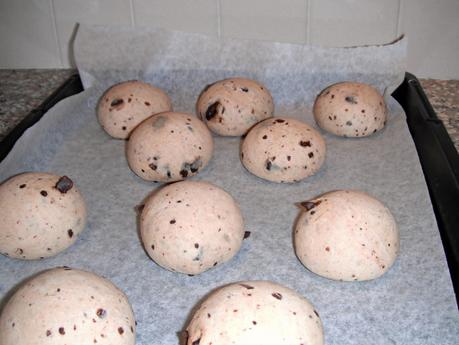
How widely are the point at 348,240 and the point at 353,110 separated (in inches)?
22.7

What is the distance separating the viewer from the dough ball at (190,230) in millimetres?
1115

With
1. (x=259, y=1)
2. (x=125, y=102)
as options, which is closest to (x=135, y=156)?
(x=125, y=102)

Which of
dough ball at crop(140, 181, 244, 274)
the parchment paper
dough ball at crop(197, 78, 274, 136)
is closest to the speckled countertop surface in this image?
the parchment paper

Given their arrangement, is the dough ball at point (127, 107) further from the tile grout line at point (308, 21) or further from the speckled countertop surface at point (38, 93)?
the tile grout line at point (308, 21)

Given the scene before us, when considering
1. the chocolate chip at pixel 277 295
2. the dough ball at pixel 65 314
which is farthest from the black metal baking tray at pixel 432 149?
the dough ball at pixel 65 314

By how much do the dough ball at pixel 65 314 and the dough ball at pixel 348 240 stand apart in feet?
1.33

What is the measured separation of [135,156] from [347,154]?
604mm

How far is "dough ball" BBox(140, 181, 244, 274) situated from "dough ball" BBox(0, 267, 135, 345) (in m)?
0.19

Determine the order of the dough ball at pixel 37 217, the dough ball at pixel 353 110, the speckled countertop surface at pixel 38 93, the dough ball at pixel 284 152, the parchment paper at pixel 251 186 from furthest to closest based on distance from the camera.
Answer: the speckled countertop surface at pixel 38 93
the dough ball at pixel 353 110
the dough ball at pixel 284 152
the dough ball at pixel 37 217
the parchment paper at pixel 251 186

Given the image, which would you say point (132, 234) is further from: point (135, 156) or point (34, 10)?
point (34, 10)

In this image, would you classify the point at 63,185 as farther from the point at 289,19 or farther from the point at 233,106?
the point at 289,19

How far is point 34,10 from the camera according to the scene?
1.91 m

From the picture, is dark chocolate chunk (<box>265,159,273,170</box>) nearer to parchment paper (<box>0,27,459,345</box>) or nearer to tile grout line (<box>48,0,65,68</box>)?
parchment paper (<box>0,27,459,345</box>)

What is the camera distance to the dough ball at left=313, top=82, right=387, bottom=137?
1559 mm
